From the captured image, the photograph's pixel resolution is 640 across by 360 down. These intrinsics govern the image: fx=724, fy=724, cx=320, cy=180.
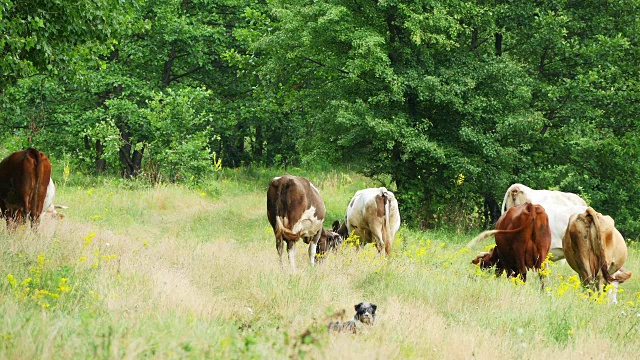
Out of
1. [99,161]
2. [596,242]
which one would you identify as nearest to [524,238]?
[596,242]

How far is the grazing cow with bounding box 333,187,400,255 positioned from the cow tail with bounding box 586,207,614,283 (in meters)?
3.99

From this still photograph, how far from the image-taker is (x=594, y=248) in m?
11.5

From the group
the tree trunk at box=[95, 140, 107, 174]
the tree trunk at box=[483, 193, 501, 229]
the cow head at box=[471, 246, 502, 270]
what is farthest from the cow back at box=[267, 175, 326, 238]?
the tree trunk at box=[95, 140, 107, 174]

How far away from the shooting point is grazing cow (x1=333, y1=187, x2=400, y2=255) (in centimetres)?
1426

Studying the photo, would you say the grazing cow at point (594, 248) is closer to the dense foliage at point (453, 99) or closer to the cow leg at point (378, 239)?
the cow leg at point (378, 239)

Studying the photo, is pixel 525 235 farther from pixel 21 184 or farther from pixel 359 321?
pixel 21 184

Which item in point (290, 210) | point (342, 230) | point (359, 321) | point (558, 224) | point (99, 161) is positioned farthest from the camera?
point (99, 161)

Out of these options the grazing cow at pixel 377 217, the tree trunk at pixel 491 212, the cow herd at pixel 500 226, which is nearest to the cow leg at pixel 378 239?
the grazing cow at pixel 377 217

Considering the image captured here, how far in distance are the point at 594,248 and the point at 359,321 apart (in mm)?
5883

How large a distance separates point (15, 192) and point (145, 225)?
5.04 m

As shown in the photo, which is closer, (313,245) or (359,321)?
(359,321)

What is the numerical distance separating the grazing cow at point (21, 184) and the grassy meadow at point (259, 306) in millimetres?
456

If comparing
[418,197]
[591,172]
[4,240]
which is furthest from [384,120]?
[4,240]

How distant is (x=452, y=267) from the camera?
12.3 meters
